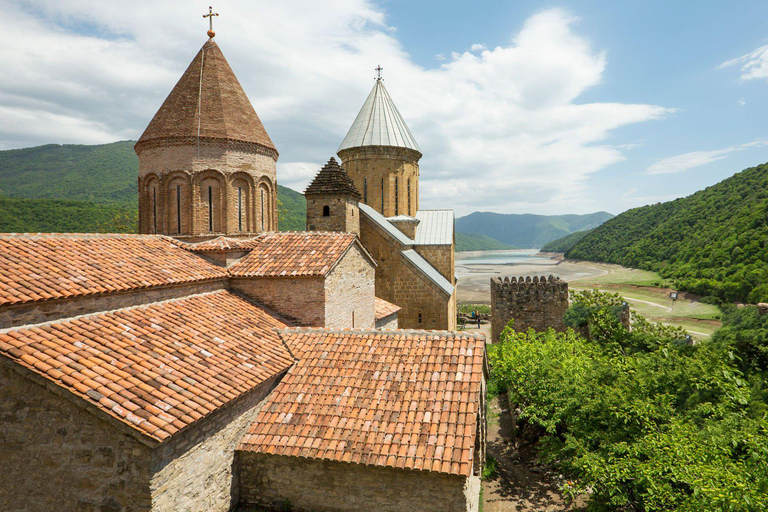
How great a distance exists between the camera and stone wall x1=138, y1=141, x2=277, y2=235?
10.5 metres

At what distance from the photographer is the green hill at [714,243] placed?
71.0ft

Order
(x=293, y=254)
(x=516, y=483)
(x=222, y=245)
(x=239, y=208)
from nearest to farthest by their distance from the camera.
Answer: (x=516, y=483) < (x=222, y=245) < (x=293, y=254) < (x=239, y=208)

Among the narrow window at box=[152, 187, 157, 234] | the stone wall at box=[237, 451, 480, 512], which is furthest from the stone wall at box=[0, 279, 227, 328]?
the narrow window at box=[152, 187, 157, 234]

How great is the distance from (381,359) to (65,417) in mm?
4254

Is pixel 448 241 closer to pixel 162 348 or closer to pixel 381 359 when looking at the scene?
pixel 381 359

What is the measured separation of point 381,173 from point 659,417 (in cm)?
1461

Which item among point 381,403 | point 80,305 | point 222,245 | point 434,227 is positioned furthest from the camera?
point 434,227

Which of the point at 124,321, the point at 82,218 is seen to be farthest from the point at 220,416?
the point at 82,218

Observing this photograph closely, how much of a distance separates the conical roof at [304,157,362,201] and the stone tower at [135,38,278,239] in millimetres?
1659

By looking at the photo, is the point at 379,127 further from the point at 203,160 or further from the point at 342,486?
the point at 342,486

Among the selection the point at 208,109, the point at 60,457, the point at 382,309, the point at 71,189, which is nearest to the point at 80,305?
the point at 60,457

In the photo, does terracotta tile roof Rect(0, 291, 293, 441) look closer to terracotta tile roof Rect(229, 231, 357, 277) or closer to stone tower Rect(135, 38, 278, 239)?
terracotta tile roof Rect(229, 231, 357, 277)

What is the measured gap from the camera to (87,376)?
4629 mm

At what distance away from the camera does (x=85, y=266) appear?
6449mm
